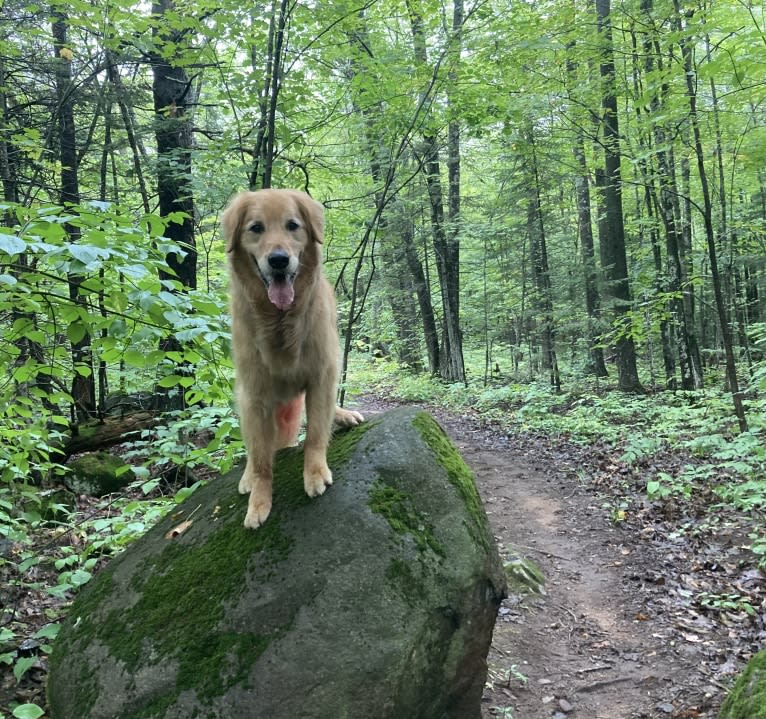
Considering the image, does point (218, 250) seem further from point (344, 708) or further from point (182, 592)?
point (344, 708)

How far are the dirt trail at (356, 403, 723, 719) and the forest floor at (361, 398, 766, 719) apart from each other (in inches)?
0.5

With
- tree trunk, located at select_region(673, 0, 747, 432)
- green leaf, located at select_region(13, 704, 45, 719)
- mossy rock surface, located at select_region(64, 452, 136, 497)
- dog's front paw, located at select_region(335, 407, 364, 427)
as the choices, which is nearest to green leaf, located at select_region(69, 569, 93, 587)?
green leaf, located at select_region(13, 704, 45, 719)

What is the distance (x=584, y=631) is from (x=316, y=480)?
3354mm

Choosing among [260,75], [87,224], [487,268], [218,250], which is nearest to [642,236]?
[487,268]

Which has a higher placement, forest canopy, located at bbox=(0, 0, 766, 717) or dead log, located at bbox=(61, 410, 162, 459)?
forest canopy, located at bbox=(0, 0, 766, 717)

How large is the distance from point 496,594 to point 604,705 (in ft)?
5.34

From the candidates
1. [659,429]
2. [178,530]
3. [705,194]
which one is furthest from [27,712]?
[659,429]

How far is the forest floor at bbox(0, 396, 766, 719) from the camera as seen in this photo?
162 inches

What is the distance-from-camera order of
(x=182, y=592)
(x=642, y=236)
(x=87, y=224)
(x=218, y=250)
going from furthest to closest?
(x=642, y=236) → (x=218, y=250) → (x=87, y=224) → (x=182, y=592)

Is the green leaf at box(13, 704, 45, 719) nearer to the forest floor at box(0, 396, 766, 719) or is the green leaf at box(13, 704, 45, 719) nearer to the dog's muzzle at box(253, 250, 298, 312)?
the forest floor at box(0, 396, 766, 719)

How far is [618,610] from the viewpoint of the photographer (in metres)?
5.34

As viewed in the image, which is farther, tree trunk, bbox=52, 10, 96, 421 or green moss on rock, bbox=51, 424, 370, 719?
tree trunk, bbox=52, 10, 96, 421

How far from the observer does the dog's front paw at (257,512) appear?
3.32 meters

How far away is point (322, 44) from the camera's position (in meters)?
7.39
